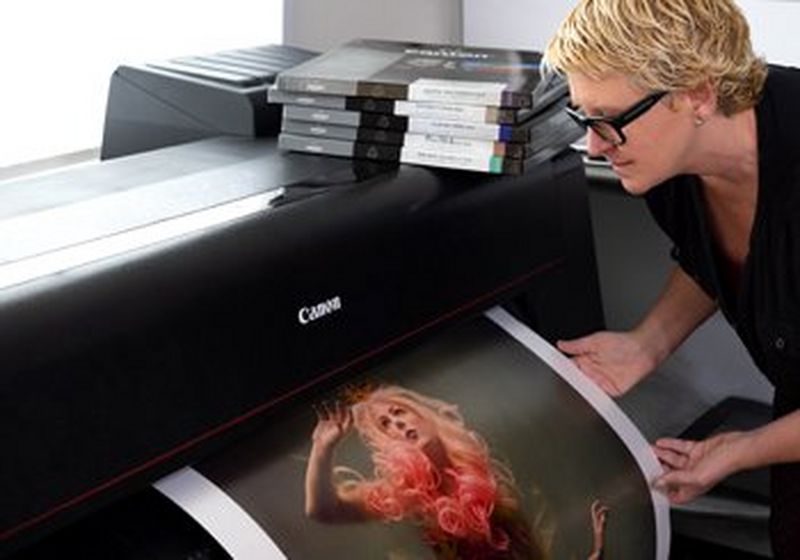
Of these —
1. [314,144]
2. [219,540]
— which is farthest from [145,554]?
[314,144]

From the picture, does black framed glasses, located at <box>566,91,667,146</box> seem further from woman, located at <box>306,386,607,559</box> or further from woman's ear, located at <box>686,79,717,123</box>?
woman, located at <box>306,386,607,559</box>

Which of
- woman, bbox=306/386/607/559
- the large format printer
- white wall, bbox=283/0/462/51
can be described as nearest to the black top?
the large format printer

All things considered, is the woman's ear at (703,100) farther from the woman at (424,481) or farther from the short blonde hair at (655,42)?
the woman at (424,481)

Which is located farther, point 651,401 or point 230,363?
point 651,401

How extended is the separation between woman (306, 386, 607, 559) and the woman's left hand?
0.32ft

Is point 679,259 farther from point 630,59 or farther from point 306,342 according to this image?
point 306,342

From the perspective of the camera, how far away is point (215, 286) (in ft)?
2.41

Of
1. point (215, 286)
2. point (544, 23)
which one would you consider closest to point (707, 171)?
point (215, 286)

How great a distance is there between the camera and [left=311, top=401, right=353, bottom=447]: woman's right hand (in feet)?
2.71

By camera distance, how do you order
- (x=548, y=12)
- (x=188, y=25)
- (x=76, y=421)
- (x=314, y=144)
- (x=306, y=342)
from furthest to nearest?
(x=548, y=12)
(x=188, y=25)
(x=314, y=144)
(x=306, y=342)
(x=76, y=421)

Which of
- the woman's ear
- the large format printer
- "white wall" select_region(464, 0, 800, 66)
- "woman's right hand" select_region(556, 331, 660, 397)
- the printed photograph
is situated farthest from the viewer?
"white wall" select_region(464, 0, 800, 66)

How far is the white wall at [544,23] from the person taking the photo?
1344 millimetres

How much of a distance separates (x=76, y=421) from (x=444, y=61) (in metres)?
0.48

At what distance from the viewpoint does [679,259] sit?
1.07 m
